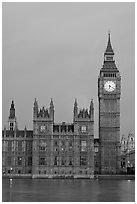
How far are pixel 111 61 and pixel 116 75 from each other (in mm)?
5416

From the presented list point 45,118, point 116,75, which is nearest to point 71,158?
point 45,118

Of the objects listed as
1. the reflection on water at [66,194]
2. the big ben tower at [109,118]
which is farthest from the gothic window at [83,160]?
the reflection on water at [66,194]

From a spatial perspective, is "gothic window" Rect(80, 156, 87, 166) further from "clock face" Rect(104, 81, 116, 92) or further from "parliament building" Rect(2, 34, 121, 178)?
"clock face" Rect(104, 81, 116, 92)

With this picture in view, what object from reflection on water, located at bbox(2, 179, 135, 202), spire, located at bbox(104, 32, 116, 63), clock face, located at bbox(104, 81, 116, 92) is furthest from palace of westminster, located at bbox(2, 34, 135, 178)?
reflection on water, located at bbox(2, 179, 135, 202)

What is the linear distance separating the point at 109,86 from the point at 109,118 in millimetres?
8464

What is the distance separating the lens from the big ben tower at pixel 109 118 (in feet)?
370

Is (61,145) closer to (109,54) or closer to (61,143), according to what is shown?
(61,143)

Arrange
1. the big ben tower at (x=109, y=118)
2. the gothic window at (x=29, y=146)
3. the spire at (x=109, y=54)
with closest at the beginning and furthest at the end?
the gothic window at (x=29, y=146) → the big ben tower at (x=109, y=118) → the spire at (x=109, y=54)

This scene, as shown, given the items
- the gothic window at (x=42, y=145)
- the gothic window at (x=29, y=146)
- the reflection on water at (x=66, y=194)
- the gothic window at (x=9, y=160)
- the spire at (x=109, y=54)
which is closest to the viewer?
the reflection on water at (x=66, y=194)

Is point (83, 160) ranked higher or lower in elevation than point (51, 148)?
lower

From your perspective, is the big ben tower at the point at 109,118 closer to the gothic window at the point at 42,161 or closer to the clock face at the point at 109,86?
the clock face at the point at 109,86

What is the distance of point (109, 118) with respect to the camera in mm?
114750

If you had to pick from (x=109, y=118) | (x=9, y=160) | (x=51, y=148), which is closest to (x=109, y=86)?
(x=109, y=118)

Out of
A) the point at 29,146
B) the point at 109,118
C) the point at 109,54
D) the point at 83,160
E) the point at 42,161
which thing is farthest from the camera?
the point at 109,54
